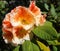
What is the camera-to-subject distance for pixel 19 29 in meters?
1.47

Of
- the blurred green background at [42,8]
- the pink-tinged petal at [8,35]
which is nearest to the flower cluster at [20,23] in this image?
the pink-tinged petal at [8,35]

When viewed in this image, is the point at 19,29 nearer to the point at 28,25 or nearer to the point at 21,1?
the point at 28,25

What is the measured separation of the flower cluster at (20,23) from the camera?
4.81ft

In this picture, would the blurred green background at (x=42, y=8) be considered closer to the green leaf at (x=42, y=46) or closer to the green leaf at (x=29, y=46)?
the green leaf at (x=42, y=46)

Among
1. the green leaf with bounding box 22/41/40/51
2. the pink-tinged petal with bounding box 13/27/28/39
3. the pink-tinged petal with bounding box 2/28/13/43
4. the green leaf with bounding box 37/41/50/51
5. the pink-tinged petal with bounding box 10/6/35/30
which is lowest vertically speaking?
the green leaf with bounding box 37/41/50/51

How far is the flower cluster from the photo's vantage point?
1.47 meters

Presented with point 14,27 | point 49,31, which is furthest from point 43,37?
point 14,27

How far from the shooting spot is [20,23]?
1492mm

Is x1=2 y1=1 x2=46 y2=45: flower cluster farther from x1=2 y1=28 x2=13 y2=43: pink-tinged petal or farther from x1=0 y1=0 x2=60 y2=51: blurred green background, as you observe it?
x1=0 y1=0 x2=60 y2=51: blurred green background

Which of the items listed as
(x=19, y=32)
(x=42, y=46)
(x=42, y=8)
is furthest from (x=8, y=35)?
(x=42, y=8)

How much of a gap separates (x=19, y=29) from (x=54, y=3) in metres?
0.84

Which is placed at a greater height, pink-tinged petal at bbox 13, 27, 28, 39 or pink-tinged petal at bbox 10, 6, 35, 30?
pink-tinged petal at bbox 10, 6, 35, 30

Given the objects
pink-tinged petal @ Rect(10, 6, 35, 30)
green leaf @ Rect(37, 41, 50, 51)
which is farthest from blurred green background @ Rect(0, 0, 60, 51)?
pink-tinged petal @ Rect(10, 6, 35, 30)

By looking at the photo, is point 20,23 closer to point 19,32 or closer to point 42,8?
point 19,32
